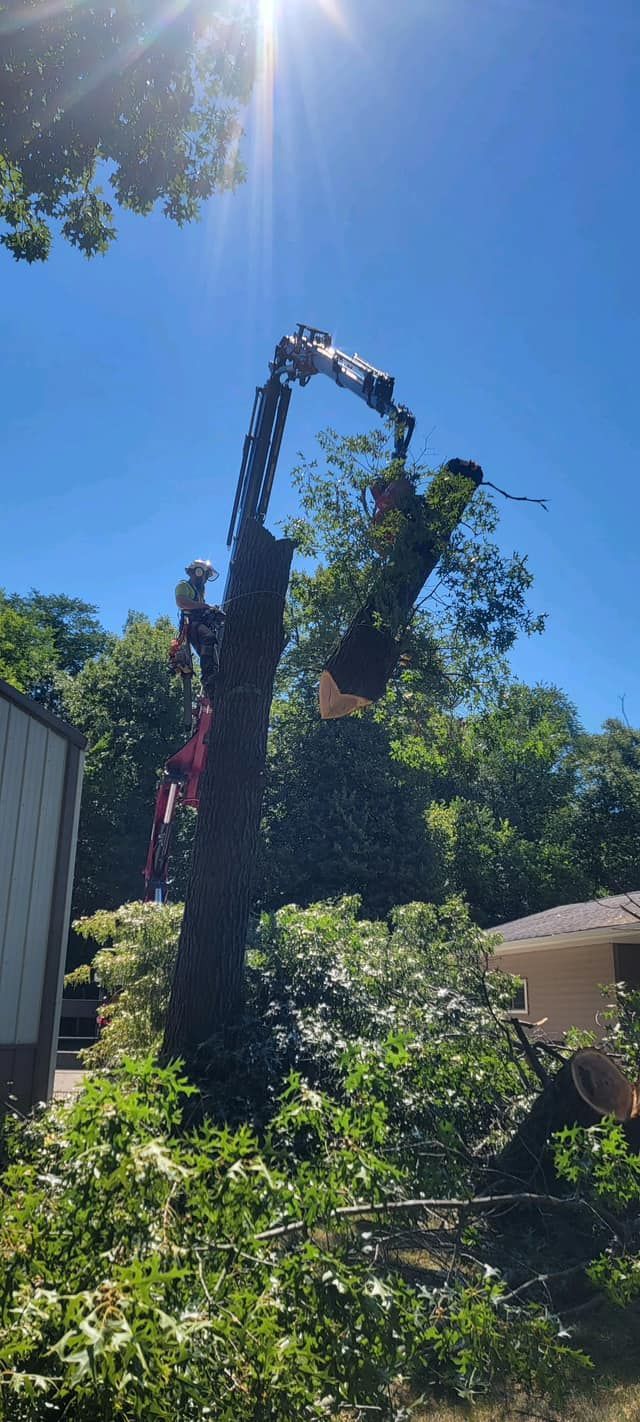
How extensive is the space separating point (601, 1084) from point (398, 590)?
4.03m

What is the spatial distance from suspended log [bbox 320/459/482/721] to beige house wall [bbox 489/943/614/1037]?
764 cm

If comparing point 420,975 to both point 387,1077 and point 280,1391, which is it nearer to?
point 387,1077

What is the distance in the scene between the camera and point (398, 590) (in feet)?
24.0

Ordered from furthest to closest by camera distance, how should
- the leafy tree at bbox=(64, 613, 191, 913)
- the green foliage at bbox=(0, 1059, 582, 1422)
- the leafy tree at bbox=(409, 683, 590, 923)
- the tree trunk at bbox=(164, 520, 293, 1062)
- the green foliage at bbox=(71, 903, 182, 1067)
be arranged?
the leafy tree at bbox=(409, 683, 590, 923) → the leafy tree at bbox=(64, 613, 191, 913) → the green foliage at bbox=(71, 903, 182, 1067) → the tree trunk at bbox=(164, 520, 293, 1062) → the green foliage at bbox=(0, 1059, 582, 1422)

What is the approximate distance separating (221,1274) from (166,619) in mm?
32188

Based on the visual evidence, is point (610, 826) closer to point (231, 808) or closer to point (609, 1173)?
point (231, 808)

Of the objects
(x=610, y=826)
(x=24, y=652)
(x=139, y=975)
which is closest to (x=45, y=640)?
(x=24, y=652)

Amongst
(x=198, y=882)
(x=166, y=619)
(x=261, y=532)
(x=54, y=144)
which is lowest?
(x=198, y=882)

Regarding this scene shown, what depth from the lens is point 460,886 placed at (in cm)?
2673

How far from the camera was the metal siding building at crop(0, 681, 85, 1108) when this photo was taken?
233 inches

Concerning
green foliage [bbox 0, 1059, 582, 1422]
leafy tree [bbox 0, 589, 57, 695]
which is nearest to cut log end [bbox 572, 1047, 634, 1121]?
green foliage [bbox 0, 1059, 582, 1422]

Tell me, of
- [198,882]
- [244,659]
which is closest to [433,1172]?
[198,882]

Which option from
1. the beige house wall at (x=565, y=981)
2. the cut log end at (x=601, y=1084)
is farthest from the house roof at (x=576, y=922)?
the cut log end at (x=601, y=1084)

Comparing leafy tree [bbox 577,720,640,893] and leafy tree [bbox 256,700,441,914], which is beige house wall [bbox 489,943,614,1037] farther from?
leafy tree [bbox 577,720,640,893]
